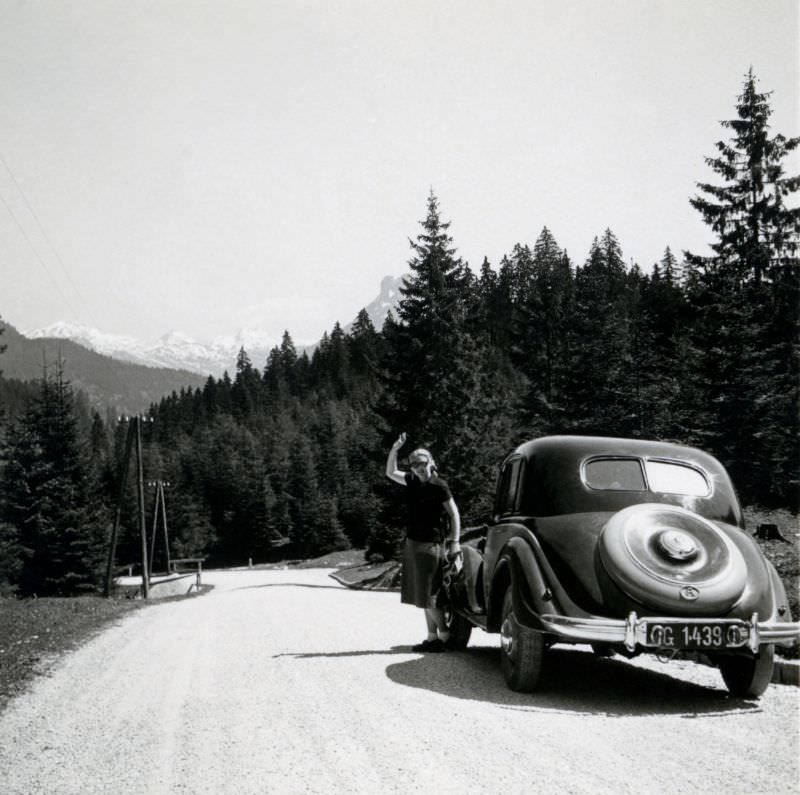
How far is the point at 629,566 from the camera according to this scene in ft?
19.6

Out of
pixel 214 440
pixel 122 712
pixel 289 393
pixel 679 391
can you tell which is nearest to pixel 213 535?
pixel 214 440

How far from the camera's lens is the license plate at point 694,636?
571 cm

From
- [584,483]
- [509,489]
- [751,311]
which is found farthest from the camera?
[751,311]

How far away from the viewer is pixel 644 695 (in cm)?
654

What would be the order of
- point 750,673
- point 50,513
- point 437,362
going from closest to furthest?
point 750,673
point 437,362
point 50,513

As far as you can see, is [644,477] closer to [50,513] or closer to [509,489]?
[509,489]

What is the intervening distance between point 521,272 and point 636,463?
11653cm

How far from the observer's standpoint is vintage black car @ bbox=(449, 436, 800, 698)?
19.2 feet

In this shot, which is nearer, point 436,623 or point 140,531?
point 436,623

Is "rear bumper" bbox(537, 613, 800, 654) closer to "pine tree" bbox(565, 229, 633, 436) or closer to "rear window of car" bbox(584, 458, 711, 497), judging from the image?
"rear window of car" bbox(584, 458, 711, 497)

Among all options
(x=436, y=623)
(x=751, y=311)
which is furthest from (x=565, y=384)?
(x=436, y=623)

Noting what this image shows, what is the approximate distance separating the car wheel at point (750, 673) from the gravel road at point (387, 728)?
11 cm

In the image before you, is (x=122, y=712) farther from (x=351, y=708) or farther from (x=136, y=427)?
(x=136, y=427)

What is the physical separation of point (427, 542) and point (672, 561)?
9.59 ft
